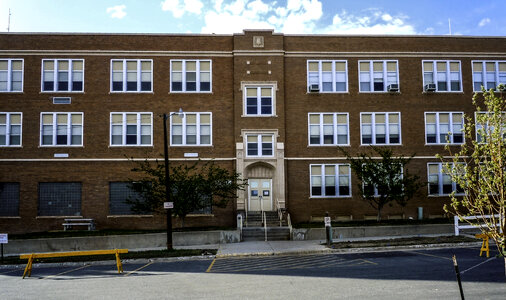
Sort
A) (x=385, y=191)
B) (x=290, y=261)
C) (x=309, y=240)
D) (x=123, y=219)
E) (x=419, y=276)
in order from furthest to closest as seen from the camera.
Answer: (x=123, y=219), (x=385, y=191), (x=309, y=240), (x=290, y=261), (x=419, y=276)

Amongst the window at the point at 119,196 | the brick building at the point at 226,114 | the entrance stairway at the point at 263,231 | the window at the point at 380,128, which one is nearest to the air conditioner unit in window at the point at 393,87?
the brick building at the point at 226,114

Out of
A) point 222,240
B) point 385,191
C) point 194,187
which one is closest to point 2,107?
point 194,187

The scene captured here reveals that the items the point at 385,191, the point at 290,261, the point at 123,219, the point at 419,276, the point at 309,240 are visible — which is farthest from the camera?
the point at 123,219

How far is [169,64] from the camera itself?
3097 centimetres

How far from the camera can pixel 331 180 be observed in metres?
30.8

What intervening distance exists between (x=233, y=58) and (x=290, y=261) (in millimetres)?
16922

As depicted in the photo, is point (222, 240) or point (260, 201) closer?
point (222, 240)

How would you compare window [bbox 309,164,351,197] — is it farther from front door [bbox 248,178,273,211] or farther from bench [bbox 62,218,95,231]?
bench [bbox 62,218,95,231]

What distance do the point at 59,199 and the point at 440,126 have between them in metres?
25.5

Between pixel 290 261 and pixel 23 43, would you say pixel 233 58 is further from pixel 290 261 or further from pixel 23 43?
pixel 290 261

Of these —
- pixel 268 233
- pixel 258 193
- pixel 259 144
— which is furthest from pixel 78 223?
pixel 259 144

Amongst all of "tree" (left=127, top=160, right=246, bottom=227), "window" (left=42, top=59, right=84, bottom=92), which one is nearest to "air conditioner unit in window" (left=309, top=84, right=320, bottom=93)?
"tree" (left=127, top=160, right=246, bottom=227)

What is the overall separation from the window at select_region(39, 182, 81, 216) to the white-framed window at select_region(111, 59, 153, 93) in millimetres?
7006

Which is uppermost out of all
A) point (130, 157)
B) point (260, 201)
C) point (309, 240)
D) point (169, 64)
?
point (169, 64)
